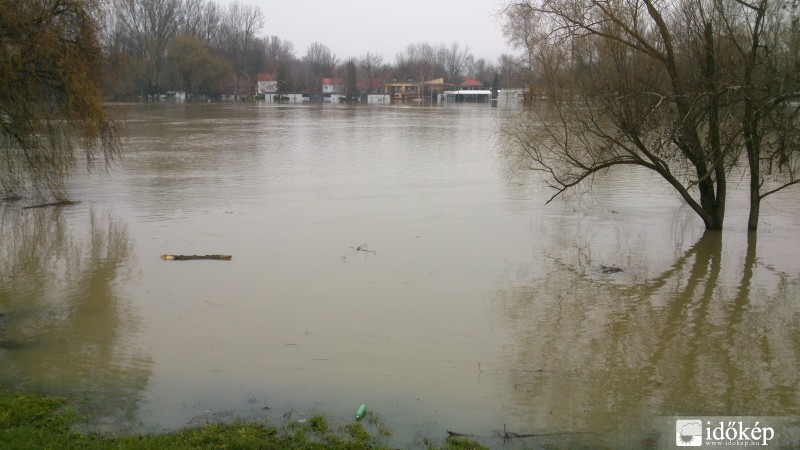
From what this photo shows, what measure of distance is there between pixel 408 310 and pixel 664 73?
28.4ft

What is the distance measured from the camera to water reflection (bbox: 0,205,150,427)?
7953 millimetres

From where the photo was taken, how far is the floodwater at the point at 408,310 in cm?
766

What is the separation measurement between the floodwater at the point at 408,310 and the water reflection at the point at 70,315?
0.04m

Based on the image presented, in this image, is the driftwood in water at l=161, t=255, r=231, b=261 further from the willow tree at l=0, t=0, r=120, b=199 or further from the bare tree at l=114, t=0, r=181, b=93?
the bare tree at l=114, t=0, r=181, b=93

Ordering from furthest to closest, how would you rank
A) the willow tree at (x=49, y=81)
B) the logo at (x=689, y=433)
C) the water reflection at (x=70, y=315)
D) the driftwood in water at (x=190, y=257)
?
the willow tree at (x=49, y=81)
the driftwood in water at (x=190, y=257)
the water reflection at (x=70, y=315)
the logo at (x=689, y=433)

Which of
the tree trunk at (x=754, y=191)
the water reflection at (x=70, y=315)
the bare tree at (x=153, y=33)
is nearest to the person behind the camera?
the water reflection at (x=70, y=315)

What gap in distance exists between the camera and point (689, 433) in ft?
22.7

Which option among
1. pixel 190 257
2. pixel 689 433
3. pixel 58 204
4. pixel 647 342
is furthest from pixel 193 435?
pixel 58 204

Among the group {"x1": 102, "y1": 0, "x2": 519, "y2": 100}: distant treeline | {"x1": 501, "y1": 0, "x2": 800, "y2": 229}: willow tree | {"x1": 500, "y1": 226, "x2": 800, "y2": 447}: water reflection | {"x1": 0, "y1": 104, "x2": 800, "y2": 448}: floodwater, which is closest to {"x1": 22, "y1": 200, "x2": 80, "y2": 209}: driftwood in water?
{"x1": 0, "y1": 104, "x2": 800, "y2": 448}: floodwater

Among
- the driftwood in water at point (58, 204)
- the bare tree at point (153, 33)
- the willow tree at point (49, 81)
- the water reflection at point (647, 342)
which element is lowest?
the water reflection at point (647, 342)
